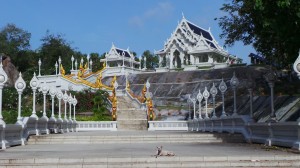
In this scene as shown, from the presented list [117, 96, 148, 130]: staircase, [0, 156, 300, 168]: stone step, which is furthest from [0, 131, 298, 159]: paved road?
[117, 96, 148, 130]: staircase

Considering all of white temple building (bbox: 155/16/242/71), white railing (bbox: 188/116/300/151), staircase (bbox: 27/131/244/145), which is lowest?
staircase (bbox: 27/131/244/145)

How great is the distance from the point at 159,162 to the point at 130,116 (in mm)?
28549

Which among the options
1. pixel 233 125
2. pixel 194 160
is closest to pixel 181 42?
pixel 233 125

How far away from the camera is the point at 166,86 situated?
58.1 meters

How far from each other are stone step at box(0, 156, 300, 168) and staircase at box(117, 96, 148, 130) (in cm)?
2490

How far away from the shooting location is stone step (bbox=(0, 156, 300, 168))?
10.4 meters

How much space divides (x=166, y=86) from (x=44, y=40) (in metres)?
36.0

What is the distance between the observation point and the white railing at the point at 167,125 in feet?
112

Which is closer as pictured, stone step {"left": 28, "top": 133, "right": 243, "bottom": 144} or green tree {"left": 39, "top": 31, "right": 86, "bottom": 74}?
stone step {"left": 28, "top": 133, "right": 243, "bottom": 144}

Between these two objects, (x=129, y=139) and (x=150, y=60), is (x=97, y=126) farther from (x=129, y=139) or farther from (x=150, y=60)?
(x=150, y=60)

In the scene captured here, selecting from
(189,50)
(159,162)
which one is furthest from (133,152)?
(189,50)

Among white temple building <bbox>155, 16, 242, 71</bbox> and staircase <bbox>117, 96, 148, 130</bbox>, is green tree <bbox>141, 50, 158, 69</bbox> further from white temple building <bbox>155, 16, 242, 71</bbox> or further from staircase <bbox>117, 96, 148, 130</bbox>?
staircase <bbox>117, 96, 148, 130</bbox>

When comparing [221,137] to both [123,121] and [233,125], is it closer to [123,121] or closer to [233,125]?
[233,125]

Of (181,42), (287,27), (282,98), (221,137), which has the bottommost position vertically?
(221,137)
